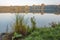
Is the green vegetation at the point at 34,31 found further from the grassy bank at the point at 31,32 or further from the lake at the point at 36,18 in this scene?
the lake at the point at 36,18

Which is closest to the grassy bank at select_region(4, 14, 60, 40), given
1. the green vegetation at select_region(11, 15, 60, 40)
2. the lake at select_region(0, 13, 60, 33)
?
the green vegetation at select_region(11, 15, 60, 40)

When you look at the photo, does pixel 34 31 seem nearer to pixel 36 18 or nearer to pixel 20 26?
pixel 20 26

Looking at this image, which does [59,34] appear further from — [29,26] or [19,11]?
[19,11]

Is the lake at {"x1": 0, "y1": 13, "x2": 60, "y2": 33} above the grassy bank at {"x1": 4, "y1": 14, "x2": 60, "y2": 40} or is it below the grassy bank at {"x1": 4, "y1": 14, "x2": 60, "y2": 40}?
above

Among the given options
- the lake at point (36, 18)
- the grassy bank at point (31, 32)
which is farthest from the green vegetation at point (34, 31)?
the lake at point (36, 18)

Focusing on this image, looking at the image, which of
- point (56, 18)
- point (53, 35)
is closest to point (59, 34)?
point (53, 35)

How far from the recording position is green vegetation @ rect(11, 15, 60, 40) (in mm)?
2636

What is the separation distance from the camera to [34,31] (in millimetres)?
3002

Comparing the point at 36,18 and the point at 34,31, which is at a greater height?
the point at 36,18

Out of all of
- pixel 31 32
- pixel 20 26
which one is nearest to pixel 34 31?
pixel 31 32

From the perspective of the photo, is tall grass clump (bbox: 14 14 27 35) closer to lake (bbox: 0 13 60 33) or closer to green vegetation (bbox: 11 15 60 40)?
green vegetation (bbox: 11 15 60 40)

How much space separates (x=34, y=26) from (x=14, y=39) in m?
0.48

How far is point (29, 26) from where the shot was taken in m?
3.31

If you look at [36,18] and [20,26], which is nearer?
[20,26]
